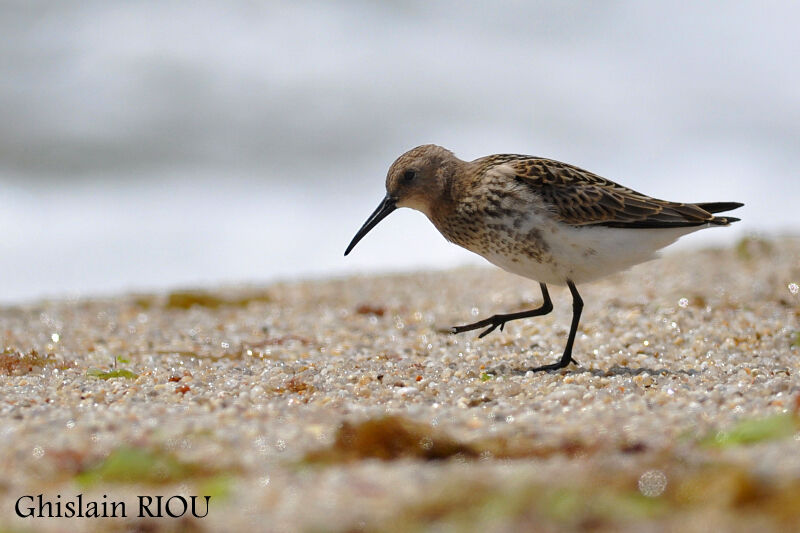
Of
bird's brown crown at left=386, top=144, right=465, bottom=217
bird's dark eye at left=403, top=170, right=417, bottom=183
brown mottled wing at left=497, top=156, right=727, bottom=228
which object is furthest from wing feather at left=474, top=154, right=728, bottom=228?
bird's dark eye at left=403, top=170, right=417, bottom=183

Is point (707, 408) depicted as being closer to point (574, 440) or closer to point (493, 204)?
point (574, 440)

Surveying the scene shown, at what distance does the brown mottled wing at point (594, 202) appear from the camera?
20.9ft

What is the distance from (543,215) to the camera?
624 cm

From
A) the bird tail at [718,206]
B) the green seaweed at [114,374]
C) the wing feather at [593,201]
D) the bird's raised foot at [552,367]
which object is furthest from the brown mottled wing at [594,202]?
the green seaweed at [114,374]

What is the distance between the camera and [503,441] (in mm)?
3984

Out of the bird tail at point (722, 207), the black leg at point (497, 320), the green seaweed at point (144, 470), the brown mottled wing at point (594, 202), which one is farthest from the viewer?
the bird tail at point (722, 207)

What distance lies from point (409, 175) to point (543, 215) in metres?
1.20

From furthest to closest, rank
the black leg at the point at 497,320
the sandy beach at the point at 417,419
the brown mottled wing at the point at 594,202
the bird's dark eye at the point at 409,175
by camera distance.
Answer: the bird's dark eye at the point at 409,175
the black leg at the point at 497,320
the brown mottled wing at the point at 594,202
the sandy beach at the point at 417,419

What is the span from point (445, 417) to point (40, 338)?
5.07 meters

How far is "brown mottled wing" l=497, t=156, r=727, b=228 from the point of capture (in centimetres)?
638

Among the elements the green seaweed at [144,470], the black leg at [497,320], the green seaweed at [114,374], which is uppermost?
the black leg at [497,320]

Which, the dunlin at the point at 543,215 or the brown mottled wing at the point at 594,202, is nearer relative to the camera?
the dunlin at the point at 543,215

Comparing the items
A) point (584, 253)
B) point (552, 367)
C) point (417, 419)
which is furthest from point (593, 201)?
point (417, 419)

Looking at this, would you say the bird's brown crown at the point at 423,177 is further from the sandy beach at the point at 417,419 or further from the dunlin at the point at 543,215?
the sandy beach at the point at 417,419
